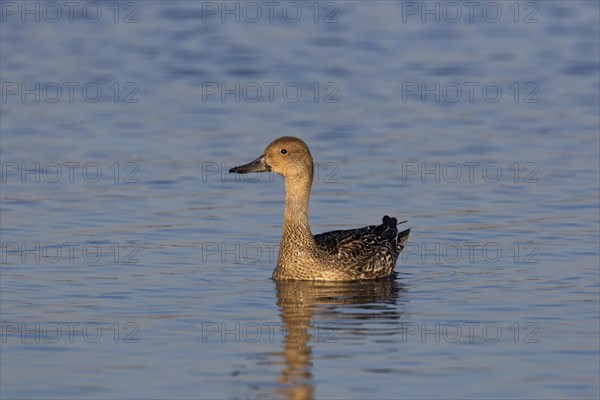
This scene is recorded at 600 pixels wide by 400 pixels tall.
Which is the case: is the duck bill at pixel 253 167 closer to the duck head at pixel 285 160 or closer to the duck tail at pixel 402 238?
the duck head at pixel 285 160

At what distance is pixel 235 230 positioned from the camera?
16594 mm

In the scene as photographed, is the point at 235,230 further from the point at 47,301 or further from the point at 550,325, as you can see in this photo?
the point at 550,325

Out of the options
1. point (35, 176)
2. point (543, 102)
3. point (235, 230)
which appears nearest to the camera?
point (235, 230)

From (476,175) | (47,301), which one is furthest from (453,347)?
(476,175)

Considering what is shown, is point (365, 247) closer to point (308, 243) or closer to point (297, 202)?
point (308, 243)

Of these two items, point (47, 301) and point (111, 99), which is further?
point (111, 99)

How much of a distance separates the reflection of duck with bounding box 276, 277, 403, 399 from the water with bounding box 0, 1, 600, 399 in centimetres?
4

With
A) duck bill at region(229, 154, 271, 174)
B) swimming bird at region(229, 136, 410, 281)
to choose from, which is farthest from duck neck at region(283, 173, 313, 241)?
duck bill at region(229, 154, 271, 174)

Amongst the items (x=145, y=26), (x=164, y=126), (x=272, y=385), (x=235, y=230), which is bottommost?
(x=272, y=385)

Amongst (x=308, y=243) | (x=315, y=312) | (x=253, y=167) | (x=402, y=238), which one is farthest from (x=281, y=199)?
(x=315, y=312)

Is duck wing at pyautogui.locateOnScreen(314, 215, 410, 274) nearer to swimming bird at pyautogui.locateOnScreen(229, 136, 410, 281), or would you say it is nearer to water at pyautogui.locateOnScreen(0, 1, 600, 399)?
swimming bird at pyautogui.locateOnScreen(229, 136, 410, 281)

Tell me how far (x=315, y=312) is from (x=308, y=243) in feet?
5.89

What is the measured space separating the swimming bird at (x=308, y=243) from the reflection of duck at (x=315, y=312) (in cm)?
13

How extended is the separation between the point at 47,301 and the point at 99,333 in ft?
4.35
